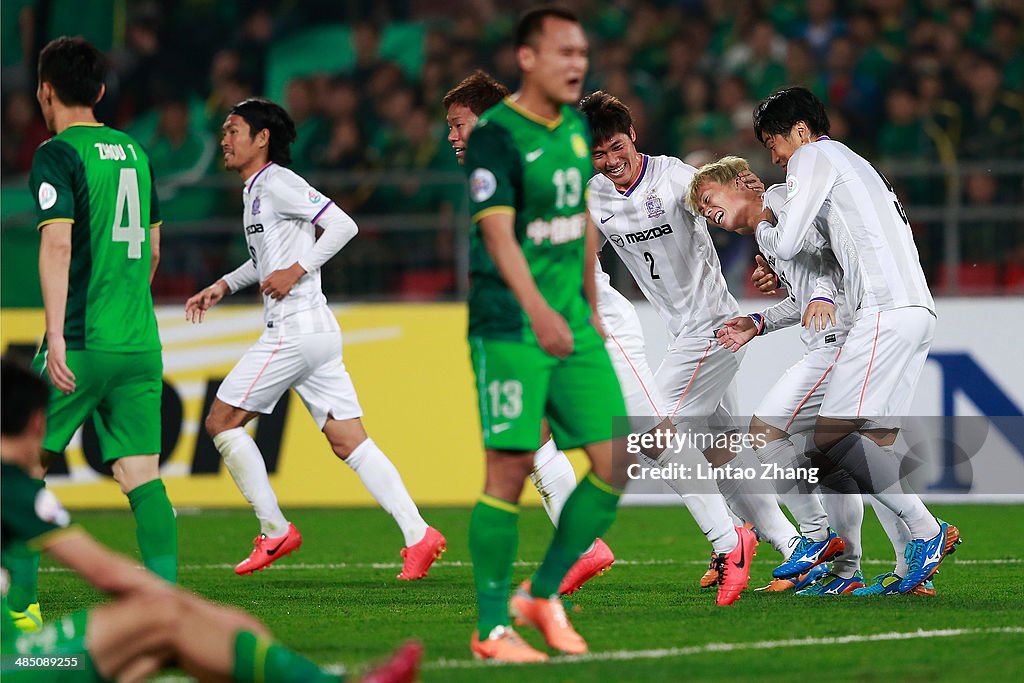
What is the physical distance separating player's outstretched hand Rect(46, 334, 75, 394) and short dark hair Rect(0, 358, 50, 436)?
6.12 ft

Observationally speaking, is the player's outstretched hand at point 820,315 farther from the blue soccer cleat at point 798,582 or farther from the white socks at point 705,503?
the blue soccer cleat at point 798,582

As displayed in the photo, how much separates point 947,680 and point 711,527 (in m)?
2.47

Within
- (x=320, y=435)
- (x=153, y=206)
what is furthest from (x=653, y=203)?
(x=320, y=435)

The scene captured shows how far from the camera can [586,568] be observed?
7.08 meters

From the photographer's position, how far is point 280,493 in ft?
39.6

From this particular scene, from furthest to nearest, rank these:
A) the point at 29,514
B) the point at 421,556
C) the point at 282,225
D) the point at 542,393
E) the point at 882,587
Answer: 1. the point at 282,225
2. the point at 421,556
3. the point at 882,587
4. the point at 542,393
5. the point at 29,514

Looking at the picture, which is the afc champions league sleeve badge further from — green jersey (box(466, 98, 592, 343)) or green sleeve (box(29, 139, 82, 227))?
green sleeve (box(29, 139, 82, 227))

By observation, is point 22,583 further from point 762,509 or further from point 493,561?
point 762,509

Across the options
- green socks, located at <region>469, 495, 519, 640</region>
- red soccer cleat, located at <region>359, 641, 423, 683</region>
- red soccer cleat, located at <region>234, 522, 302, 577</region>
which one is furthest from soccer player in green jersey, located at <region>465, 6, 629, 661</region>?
red soccer cleat, located at <region>234, 522, 302, 577</region>

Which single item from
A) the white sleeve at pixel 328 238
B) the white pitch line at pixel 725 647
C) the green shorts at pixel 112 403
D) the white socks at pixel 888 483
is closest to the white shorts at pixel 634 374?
the white socks at pixel 888 483

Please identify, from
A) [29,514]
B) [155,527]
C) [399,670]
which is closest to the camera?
[399,670]

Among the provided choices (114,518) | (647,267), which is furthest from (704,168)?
(114,518)

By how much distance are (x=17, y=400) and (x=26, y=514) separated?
0.36 meters

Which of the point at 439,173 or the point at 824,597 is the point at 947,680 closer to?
the point at 824,597
